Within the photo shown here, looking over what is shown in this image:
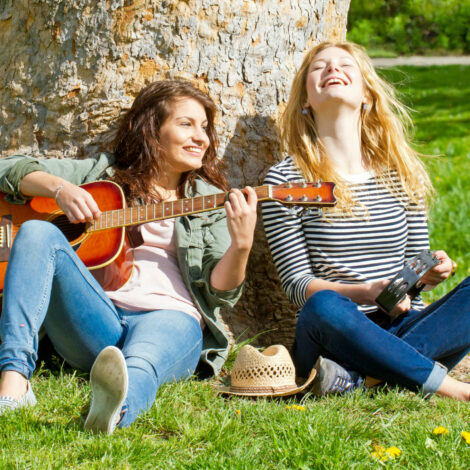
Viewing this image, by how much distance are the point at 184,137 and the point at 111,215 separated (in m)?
0.53

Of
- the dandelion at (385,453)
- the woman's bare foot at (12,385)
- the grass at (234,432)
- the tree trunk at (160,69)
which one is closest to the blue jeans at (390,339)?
the grass at (234,432)

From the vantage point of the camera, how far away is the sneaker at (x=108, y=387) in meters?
2.24

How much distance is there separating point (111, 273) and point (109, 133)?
838 mm

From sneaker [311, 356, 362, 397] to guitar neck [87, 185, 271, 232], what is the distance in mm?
762

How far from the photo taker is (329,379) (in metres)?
2.78

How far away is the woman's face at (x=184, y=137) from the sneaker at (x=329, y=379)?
3.64ft

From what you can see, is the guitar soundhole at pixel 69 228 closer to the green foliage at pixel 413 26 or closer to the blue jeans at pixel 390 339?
the blue jeans at pixel 390 339

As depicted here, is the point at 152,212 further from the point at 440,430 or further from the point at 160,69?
the point at 440,430

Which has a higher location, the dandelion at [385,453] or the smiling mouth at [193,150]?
the smiling mouth at [193,150]

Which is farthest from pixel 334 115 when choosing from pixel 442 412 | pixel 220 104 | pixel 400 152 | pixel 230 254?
pixel 442 412

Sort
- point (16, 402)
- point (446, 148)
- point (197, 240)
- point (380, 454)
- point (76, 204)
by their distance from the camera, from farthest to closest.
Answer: point (446, 148)
point (197, 240)
point (76, 204)
point (16, 402)
point (380, 454)

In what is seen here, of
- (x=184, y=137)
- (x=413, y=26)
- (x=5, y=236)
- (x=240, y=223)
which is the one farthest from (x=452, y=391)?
(x=413, y=26)

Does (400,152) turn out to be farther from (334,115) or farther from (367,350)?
(367,350)

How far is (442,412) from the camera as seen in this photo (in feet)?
8.65
